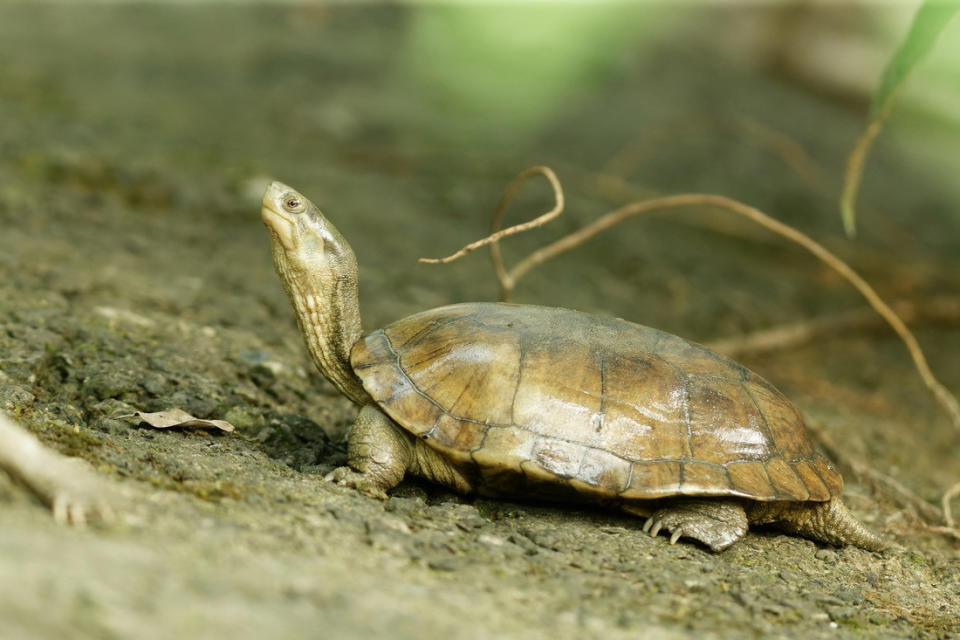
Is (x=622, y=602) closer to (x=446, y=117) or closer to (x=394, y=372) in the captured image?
(x=394, y=372)

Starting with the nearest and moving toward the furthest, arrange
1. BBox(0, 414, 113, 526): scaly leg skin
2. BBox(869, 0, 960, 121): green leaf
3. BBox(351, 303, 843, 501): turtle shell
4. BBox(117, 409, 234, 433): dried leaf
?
BBox(0, 414, 113, 526): scaly leg skin
BBox(869, 0, 960, 121): green leaf
BBox(351, 303, 843, 501): turtle shell
BBox(117, 409, 234, 433): dried leaf

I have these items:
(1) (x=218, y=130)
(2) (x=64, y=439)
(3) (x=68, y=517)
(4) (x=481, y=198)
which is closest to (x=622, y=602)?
(3) (x=68, y=517)

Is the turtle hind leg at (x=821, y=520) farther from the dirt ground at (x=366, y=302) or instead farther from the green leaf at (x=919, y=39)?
the green leaf at (x=919, y=39)

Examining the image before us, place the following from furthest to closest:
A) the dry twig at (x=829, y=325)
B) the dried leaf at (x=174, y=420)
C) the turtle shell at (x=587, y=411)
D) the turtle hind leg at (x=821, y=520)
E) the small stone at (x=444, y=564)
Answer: the dry twig at (x=829, y=325), the turtle hind leg at (x=821, y=520), the dried leaf at (x=174, y=420), the turtle shell at (x=587, y=411), the small stone at (x=444, y=564)

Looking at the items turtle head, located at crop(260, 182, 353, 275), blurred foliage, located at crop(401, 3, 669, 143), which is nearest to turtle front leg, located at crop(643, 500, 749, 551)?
turtle head, located at crop(260, 182, 353, 275)

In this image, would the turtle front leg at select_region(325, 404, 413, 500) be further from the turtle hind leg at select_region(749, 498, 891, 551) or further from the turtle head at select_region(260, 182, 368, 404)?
the turtle hind leg at select_region(749, 498, 891, 551)

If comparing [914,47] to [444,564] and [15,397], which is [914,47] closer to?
[444,564]

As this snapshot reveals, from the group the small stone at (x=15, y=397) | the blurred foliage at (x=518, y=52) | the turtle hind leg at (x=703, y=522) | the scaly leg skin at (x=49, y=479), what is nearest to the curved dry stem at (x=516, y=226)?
the turtle hind leg at (x=703, y=522)
